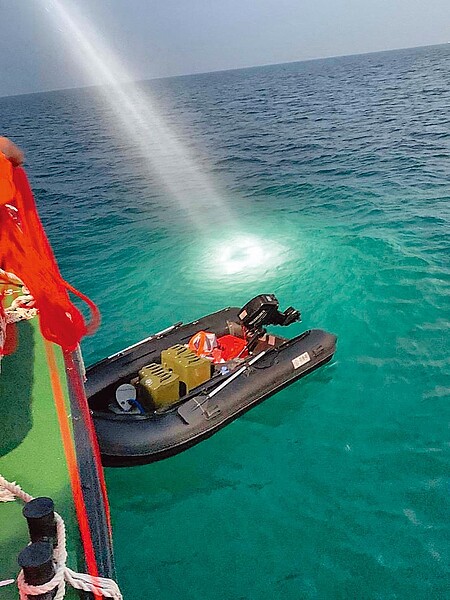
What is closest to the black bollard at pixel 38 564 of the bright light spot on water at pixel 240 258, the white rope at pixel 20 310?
the white rope at pixel 20 310

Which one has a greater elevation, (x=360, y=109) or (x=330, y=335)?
(x=360, y=109)

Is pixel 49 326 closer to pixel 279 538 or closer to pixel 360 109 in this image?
pixel 279 538

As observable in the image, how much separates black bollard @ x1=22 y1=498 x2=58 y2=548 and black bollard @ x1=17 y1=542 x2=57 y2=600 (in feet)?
0.25

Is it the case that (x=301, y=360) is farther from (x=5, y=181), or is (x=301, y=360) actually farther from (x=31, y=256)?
(x=5, y=181)

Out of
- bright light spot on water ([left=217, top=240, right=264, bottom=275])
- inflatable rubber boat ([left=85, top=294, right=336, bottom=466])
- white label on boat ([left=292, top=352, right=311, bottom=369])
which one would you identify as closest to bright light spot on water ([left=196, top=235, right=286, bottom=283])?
bright light spot on water ([left=217, top=240, right=264, bottom=275])

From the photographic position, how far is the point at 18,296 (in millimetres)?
5473

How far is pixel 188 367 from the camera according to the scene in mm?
7020

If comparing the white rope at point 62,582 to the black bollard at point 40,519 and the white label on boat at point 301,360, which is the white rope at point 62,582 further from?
the white label on boat at point 301,360

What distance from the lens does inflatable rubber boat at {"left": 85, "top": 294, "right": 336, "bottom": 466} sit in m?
6.20

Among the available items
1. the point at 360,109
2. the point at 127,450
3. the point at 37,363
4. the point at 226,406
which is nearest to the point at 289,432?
the point at 226,406

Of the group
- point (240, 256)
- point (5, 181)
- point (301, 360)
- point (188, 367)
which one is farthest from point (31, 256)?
point (240, 256)

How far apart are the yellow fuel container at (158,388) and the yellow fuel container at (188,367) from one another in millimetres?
125

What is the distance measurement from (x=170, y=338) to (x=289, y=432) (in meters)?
2.40

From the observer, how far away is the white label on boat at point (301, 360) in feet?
25.1
